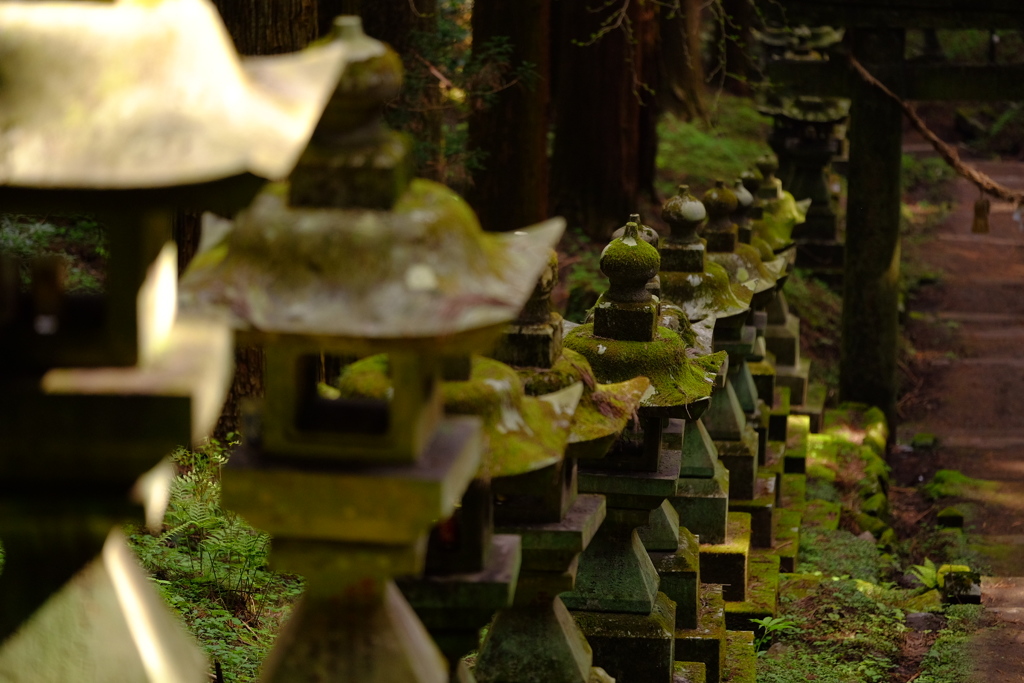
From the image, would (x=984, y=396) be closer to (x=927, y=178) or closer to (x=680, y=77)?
(x=680, y=77)

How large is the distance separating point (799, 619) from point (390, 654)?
16.0 ft

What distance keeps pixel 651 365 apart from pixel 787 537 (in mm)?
3856

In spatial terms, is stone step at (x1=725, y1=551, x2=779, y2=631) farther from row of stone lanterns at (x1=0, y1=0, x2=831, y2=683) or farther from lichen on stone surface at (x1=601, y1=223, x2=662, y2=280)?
row of stone lanterns at (x1=0, y1=0, x2=831, y2=683)

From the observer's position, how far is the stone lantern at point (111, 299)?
2.46 m

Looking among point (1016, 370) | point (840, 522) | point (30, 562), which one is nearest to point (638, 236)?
point (30, 562)

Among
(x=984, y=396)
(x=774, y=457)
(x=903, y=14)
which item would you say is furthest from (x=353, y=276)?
(x=984, y=396)

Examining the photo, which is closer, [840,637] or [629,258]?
[629,258]

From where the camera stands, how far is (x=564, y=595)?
500cm

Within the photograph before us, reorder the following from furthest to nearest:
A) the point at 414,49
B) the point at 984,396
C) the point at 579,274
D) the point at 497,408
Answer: the point at 984,396, the point at 579,274, the point at 414,49, the point at 497,408

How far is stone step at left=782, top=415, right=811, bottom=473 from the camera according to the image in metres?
9.95

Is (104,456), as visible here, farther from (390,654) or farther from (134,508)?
(390,654)

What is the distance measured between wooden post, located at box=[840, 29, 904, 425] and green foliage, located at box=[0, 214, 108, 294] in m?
6.27

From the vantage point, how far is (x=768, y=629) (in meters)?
7.00

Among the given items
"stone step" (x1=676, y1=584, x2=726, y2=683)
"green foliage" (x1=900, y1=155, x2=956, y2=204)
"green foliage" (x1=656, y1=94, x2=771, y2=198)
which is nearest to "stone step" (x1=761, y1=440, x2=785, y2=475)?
"stone step" (x1=676, y1=584, x2=726, y2=683)
